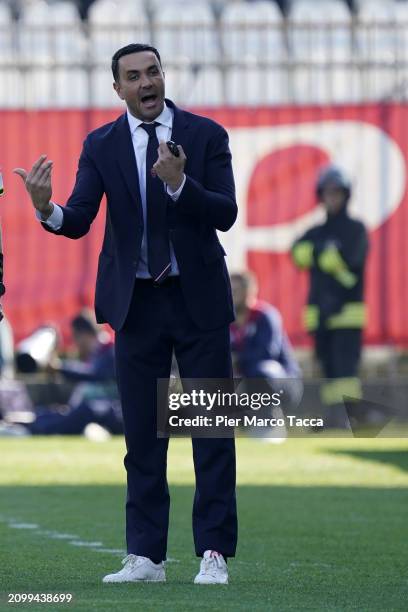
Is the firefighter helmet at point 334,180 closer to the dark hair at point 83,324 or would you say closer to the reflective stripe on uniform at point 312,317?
the reflective stripe on uniform at point 312,317

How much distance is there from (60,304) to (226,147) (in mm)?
12932

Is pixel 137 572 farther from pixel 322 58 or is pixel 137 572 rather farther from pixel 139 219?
pixel 322 58

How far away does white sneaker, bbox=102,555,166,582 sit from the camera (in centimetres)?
670

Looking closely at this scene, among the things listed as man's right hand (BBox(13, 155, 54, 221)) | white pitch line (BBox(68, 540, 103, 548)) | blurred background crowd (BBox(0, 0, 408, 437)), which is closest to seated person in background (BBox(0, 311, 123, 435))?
blurred background crowd (BBox(0, 0, 408, 437))

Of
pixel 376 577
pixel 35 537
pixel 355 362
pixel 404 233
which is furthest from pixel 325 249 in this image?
pixel 376 577

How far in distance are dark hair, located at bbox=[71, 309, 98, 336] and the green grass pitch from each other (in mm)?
2098

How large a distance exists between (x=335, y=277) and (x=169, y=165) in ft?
36.0

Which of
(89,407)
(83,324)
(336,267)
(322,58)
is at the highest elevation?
(322,58)

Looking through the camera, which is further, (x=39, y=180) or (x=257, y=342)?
(x=257, y=342)

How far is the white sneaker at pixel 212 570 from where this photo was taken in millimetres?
6598

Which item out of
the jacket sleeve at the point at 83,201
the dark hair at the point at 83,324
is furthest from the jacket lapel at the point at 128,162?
the dark hair at the point at 83,324

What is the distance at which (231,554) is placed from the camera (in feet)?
22.1

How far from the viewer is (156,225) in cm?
667

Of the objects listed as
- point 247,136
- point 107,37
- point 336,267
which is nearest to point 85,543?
point 336,267
